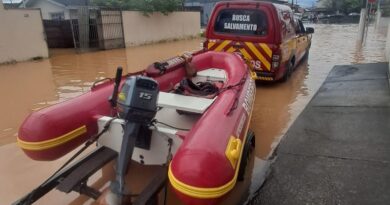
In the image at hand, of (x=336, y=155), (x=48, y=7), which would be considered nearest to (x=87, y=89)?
(x=336, y=155)

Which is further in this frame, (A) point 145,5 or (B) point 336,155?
(A) point 145,5

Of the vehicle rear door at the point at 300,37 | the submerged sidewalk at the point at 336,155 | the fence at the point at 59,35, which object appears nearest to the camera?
the submerged sidewalk at the point at 336,155

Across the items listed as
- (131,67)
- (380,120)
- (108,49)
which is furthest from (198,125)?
(108,49)

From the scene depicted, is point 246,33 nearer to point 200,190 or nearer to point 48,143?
point 48,143

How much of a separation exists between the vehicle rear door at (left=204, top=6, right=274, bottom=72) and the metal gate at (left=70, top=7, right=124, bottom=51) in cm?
904

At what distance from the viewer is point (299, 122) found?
500 cm

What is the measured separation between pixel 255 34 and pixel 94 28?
10.3m

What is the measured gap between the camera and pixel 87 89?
7.49m

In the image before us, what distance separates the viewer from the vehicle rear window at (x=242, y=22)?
271 inches

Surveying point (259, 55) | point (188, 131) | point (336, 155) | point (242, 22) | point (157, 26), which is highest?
point (242, 22)

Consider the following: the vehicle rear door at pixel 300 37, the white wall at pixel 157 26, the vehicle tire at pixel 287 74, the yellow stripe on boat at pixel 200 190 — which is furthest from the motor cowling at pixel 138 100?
the white wall at pixel 157 26

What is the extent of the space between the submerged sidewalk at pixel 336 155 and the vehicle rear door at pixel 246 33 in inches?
60.2

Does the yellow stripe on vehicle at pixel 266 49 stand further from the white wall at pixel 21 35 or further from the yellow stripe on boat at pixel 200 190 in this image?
the white wall at pixel 21 35

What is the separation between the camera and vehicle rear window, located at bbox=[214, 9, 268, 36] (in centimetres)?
688
